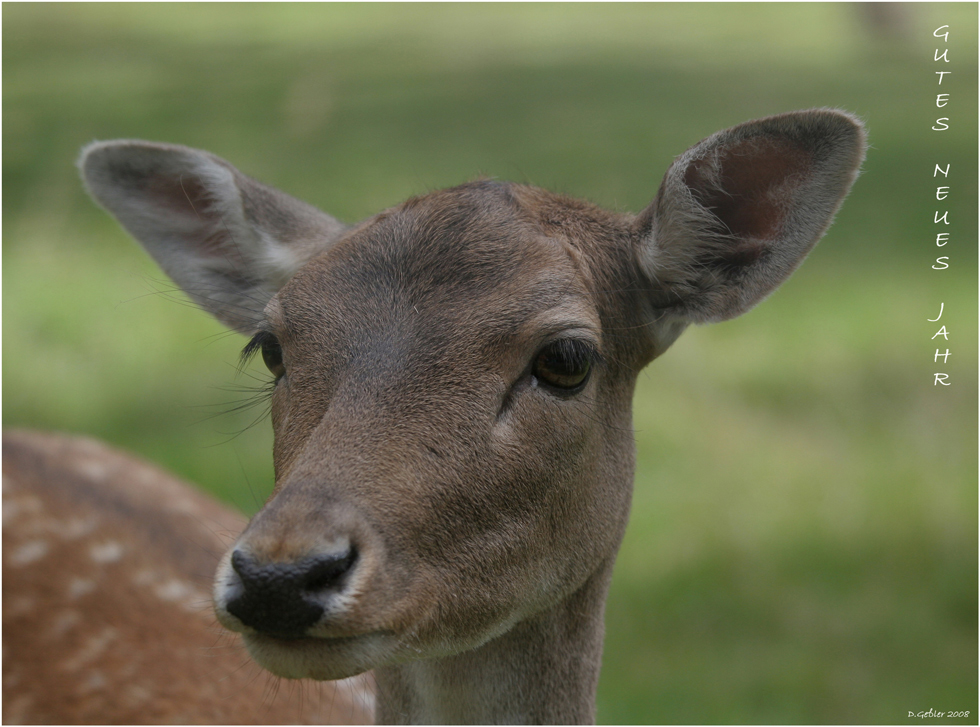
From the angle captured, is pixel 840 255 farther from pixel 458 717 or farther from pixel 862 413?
pixel 458 717

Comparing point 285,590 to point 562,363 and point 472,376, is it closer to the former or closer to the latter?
point 472,376

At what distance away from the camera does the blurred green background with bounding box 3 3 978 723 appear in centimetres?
640

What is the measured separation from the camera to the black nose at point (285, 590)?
85.1 inches

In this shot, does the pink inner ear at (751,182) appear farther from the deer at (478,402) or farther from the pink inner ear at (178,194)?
the pink inner ear at (178,194)

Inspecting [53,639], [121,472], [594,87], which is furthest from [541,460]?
[594,87]

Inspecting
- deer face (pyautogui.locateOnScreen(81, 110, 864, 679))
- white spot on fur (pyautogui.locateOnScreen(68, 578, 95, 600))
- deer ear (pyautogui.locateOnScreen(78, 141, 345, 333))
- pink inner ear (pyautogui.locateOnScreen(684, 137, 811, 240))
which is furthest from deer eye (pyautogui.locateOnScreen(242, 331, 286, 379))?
white spot on fur (pyautogui.locateOnScreen(68, 578, 95, 600))

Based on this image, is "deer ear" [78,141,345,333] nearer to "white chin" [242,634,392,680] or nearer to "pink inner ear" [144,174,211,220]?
"pink inner ear" [144,174,211,220]

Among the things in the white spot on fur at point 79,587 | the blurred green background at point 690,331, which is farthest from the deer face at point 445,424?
the white spot on fur at point 79,587

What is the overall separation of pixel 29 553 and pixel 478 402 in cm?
262

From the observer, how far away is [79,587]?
4215 mm

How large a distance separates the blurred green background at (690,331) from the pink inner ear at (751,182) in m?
0.99

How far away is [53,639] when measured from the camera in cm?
407

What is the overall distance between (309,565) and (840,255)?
8157 mm

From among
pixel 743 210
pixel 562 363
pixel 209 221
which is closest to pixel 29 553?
pixel 209 221
